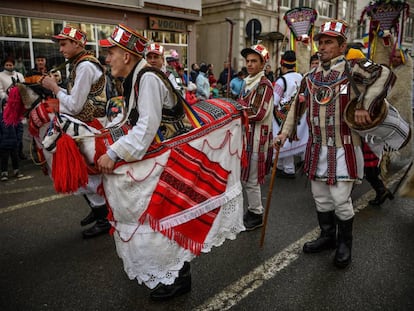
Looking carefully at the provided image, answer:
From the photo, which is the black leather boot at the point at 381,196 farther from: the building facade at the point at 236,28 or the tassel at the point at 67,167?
the building facade at the point at 236,28

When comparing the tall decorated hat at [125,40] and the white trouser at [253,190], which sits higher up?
the tall decorated hat at [125,40]

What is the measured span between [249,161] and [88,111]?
1777 millimetres

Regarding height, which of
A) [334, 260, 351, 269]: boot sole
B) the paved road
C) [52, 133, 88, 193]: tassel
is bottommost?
the paved road

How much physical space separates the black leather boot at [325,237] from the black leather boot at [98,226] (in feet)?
6.91

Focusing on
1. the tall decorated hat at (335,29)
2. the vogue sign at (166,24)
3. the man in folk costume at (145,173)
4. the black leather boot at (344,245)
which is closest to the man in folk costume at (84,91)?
the man in folk costume at (145,173)

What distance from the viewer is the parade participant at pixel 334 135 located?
301 cm

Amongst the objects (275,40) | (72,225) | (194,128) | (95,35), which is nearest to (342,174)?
(194,128)

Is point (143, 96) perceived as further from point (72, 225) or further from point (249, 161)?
point (72, 225)

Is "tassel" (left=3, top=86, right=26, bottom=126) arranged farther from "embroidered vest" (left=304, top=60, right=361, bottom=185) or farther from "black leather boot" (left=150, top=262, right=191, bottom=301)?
"embroidered vest" (left=304, top=60, right=361, bottom=185)

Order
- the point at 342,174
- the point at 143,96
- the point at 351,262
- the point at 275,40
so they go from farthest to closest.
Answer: the point at 275,40
the point at 351,262
the point at 342,174
the point at 143,96

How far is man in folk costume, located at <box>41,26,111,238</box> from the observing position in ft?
10.7

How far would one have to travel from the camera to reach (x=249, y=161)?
154 inches

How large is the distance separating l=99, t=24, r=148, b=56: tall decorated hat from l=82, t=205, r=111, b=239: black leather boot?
1.98 m

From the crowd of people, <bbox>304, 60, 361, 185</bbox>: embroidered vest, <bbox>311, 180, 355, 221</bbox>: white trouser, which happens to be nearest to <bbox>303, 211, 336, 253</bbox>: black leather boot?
the crowd of people
